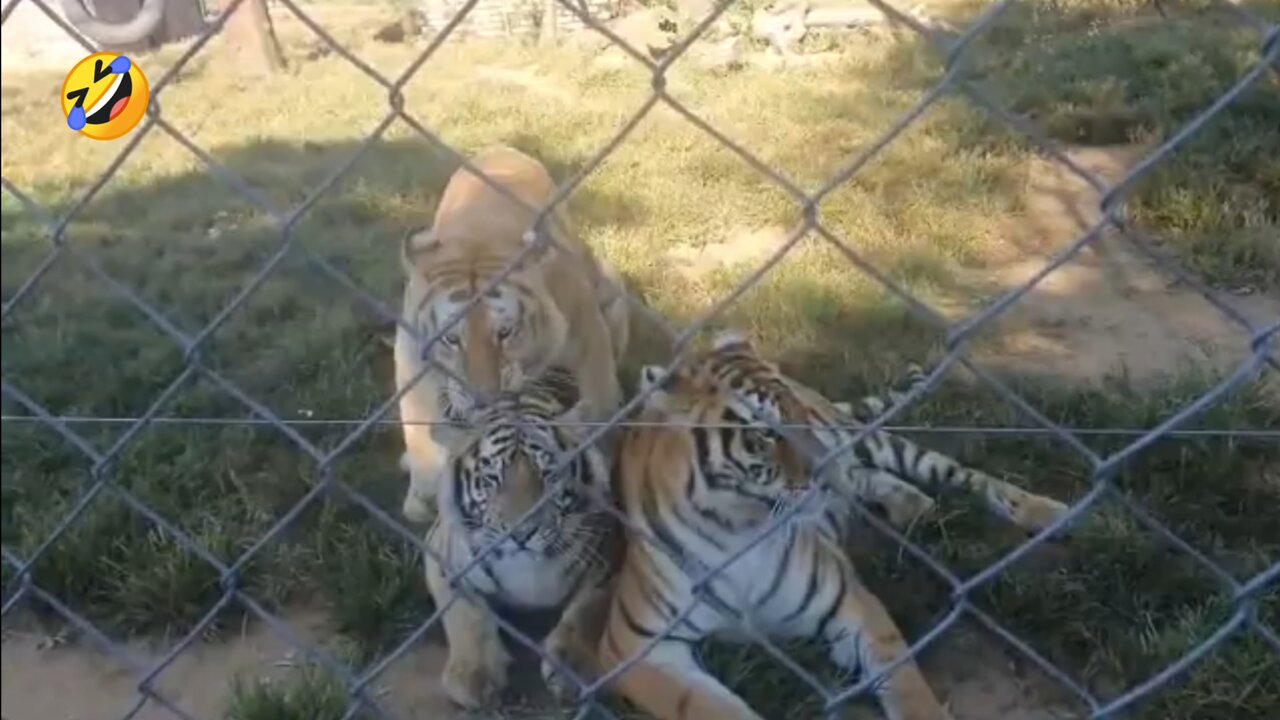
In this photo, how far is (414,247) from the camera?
250cm

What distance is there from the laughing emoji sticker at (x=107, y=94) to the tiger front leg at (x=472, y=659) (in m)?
0.65

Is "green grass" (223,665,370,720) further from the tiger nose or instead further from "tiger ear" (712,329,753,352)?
"tiger ear" (712,329,753,352)

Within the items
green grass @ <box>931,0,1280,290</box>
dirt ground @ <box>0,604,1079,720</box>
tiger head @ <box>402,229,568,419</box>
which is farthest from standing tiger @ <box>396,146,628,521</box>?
green grass @ <box>931,0,1280,290</box>

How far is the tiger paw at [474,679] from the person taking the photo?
1.89m

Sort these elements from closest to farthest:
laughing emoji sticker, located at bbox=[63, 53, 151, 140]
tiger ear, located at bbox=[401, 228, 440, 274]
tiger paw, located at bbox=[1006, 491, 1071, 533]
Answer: laughing emoji sticker, located at bbox=[63, 53, 151, 140], tiger paw, located at bbox=[1006, 491, 1071, 533], tiger ear, located at bbox=[401, 228, 440, 274]

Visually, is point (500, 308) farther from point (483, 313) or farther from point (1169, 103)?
point (1169, 103)

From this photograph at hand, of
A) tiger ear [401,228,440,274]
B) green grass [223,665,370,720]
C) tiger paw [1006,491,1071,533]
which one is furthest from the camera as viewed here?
tiger ear [401,228,440,274]

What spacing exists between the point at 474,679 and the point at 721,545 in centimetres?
33

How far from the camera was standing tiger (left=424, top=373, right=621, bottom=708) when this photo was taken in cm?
190

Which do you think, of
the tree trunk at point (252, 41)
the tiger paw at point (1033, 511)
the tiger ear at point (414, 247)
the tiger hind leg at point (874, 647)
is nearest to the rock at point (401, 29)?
the tree trunk at point (252, 41)

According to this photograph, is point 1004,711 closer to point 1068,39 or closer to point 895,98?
point 895,98

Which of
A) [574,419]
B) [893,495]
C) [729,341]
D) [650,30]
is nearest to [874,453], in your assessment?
[893,495]

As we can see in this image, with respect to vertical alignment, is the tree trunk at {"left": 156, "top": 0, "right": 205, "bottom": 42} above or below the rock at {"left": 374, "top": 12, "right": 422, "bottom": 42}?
above

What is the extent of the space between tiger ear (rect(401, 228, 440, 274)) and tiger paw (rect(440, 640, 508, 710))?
0.73 m
